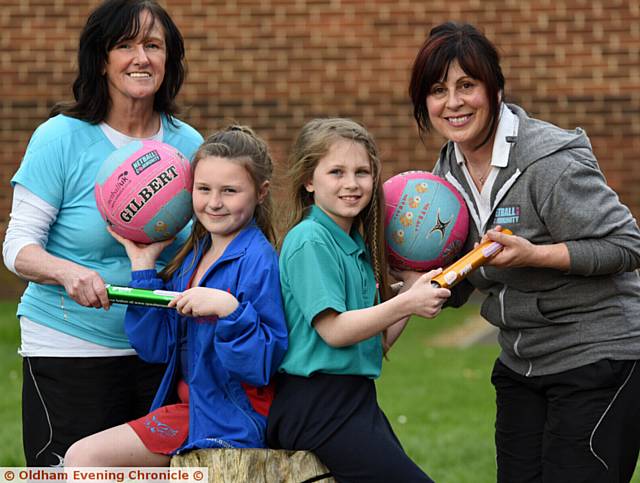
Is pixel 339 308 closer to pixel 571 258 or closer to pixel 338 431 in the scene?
pixel 338 431

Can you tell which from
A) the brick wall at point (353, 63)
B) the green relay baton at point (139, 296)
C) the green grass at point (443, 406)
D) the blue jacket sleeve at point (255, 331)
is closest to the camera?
the blue jacket sleeve at point (255, 331)

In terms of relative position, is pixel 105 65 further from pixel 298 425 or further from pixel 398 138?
pixel 398 138

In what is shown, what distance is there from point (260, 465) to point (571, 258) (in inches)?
48.3

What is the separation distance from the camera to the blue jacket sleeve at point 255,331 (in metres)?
3.70

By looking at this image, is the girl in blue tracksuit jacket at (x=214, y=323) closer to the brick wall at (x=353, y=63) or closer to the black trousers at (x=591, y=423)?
the black trousers at (x=591, y=423)

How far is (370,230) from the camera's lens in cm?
400

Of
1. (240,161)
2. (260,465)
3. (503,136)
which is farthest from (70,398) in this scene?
(503,136)

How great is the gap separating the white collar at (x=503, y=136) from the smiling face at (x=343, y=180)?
0.45 m

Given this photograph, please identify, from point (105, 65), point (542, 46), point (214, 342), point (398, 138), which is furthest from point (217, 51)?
point (214, 342)

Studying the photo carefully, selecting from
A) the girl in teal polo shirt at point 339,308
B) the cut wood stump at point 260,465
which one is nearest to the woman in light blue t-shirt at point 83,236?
the cut wood stump at point 260,465

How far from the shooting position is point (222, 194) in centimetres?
399

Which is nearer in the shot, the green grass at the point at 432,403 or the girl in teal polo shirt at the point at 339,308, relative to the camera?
the girl in teal polo shirt at the point at 339,308

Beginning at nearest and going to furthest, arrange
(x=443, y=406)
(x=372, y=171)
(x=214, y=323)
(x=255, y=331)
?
(x=255, y=331) < (x=214, y=323) < (x=372, y=171) < (x=443, y=406)

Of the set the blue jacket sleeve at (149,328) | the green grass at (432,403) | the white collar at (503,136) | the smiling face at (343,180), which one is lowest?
the green grass at (432,403)
